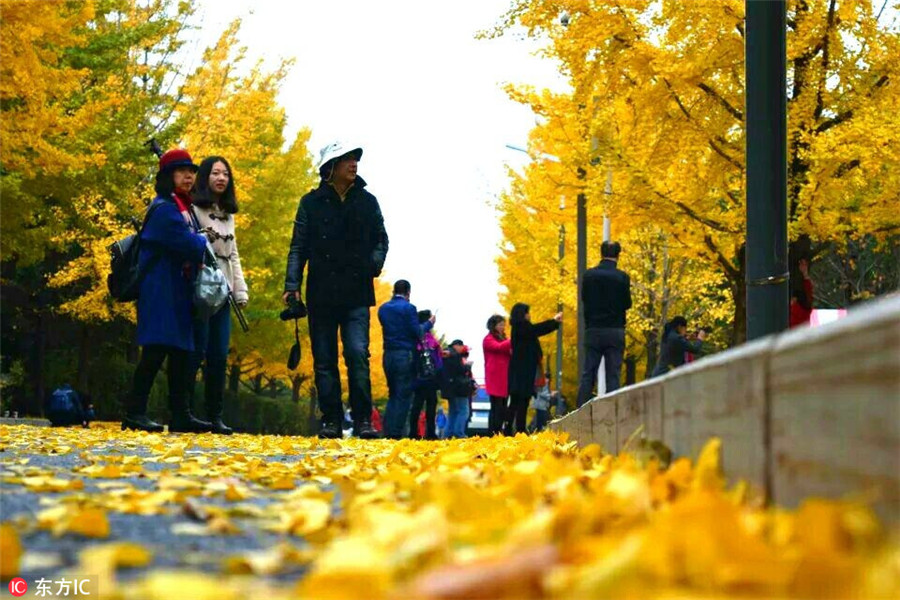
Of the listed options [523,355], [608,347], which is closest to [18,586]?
[608,347]

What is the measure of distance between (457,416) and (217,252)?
30.8 ft

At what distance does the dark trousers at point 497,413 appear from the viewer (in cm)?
1714

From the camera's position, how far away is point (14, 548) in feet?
7.52

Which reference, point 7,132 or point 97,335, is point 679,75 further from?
point 97,335

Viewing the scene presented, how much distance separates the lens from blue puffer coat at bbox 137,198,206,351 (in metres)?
9.38

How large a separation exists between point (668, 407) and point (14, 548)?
6.56 ft

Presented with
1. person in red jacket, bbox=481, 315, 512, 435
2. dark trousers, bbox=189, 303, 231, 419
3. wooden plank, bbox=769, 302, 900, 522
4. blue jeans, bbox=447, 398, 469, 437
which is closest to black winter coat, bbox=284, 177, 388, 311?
dark trousers, bbox=189, 303, 231, 419

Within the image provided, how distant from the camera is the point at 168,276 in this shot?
956 cm

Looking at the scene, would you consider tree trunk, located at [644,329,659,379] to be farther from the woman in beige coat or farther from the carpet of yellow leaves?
the carpet of yellow leaves

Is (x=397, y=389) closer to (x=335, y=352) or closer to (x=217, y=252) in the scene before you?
(x=335, y=352)

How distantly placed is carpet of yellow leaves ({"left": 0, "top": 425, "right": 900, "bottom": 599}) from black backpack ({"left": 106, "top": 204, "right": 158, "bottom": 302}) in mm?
5747

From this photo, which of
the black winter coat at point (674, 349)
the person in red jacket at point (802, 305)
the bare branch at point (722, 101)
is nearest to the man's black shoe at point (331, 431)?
the person in red jacket at point (802, 305)

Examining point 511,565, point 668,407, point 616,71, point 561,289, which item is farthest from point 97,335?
point 511,565

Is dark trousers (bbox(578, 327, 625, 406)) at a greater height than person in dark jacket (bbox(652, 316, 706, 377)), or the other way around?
person in dark jacket (bbox(652, 316, 706, 377))
